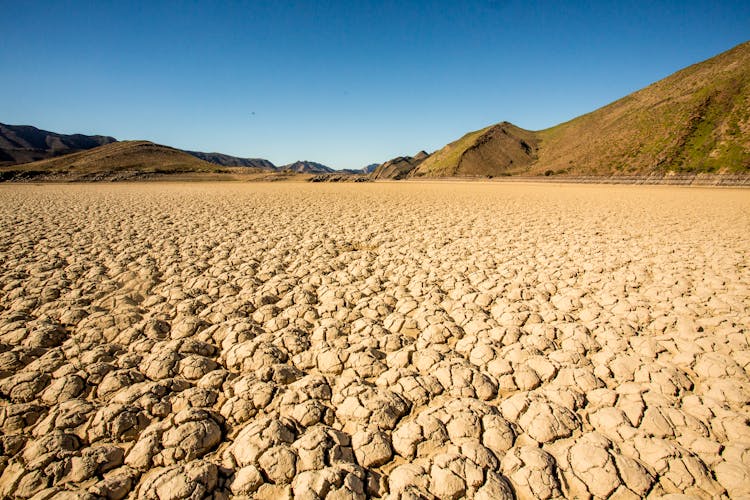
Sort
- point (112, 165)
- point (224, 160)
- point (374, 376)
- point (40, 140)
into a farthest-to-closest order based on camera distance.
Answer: point (224, 160), point (40, 140), point (112, 165), point (374, 376)

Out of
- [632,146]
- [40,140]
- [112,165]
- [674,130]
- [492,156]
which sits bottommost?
[112,165]

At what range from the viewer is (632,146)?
40125mm

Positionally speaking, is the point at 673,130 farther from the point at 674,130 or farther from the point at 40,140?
the point at 40,140

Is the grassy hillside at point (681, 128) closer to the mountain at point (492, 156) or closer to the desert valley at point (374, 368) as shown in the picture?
the mountain at point (492, 156)

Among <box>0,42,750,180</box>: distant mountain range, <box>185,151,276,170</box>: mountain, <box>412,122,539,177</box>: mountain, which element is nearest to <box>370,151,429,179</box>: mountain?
<box>412,122,539,177</box>: mountain

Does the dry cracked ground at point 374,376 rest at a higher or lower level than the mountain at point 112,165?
lower

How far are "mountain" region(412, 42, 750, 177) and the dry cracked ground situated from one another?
37.8 metres

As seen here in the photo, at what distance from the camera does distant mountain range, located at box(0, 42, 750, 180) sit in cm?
3203

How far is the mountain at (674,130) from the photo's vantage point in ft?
102

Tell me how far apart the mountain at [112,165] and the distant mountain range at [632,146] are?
0.38ft

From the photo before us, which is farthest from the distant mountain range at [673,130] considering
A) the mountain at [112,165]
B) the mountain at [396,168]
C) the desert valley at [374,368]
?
the mountain at [112,165]

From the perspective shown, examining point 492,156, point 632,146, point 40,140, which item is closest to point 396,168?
point 492,156

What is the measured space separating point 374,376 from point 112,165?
2332 inches

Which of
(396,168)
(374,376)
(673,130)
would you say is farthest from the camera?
(396,168)
